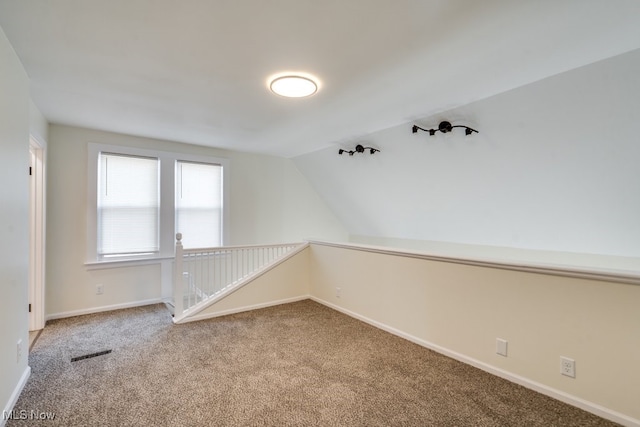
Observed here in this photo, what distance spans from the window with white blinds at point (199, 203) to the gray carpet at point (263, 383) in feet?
5.43

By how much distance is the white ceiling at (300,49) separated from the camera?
5.35ft

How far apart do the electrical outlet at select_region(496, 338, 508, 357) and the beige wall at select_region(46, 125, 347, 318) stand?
157 inches

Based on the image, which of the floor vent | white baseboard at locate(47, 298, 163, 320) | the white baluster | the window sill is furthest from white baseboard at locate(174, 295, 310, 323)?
the window sill

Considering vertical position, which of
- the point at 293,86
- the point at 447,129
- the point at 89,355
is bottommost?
the point at 89,355

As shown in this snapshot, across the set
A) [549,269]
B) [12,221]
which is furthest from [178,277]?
[549,269]

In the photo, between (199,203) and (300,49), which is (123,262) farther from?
(300,49)

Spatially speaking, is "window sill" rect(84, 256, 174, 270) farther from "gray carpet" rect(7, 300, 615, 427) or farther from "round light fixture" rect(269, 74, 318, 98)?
"round light fixture" rect(269, 74, 318, 98)

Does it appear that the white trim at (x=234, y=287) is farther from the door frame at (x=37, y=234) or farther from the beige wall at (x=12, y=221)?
the door frame at (x=37, y=234)

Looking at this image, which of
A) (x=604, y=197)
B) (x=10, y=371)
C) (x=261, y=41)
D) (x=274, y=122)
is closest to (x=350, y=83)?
(x=261, y=41)

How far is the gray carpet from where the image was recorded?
1.90 meters

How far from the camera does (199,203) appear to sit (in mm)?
4734

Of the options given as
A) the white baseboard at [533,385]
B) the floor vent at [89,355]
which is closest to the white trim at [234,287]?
the floor vent at [89,355]

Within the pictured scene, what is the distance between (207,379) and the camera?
2328 mm

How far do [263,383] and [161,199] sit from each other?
3247 mm
